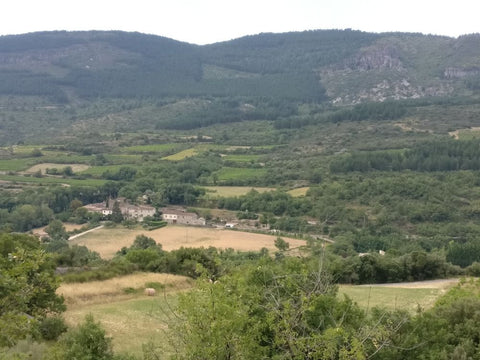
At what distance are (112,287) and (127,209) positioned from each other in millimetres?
45160

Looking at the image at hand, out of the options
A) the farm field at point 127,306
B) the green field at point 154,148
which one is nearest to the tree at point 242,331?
Answer: the farm field at point 127,306

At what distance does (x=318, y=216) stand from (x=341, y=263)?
2859cm

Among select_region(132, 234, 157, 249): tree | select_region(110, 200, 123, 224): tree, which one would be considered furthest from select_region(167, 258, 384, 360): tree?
select_region(110, 200, 123, 224): tree

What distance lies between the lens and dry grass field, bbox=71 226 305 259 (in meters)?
52.9

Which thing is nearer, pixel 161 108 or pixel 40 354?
pixel 40 354

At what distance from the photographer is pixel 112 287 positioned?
26422 mm

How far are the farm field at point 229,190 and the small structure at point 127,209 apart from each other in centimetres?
837

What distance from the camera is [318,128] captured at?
124 meters

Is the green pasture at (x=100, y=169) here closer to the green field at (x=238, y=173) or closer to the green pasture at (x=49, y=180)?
the green pasture at (x=49, y=180)

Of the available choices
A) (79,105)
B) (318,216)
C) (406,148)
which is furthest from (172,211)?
(79,105)

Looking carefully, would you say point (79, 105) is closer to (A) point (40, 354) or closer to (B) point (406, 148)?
(B) point (406, 148)

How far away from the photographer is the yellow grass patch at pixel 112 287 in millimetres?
23872

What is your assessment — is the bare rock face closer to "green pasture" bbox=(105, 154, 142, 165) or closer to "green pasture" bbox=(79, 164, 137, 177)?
"green pasture" bbox=(105, 154, 142, 165)

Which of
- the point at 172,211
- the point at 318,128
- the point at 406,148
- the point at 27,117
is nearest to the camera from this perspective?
the point at 172,211
